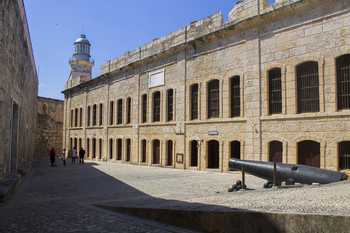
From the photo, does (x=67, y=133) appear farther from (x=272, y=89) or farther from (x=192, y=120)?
(x=272, y=89)

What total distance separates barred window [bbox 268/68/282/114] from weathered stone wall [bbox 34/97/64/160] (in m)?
28.8

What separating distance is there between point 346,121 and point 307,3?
543 cm

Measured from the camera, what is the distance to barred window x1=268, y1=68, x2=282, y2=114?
17109 millimetres

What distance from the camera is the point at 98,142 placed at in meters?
33.7

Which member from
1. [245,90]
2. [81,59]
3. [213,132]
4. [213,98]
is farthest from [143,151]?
[81,59]

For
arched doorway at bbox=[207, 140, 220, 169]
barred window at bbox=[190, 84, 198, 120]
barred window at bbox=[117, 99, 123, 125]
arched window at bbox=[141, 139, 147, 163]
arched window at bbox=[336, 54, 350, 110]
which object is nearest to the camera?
arched window at bbox=[336, 54, 350, 110]

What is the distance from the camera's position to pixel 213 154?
20828 mm

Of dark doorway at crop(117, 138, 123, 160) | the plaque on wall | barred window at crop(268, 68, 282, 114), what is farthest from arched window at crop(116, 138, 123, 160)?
barred window at crop(268, 68, 282, 114)

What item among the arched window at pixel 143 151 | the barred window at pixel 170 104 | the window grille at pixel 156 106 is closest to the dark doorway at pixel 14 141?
the barred window at pixel 170 104

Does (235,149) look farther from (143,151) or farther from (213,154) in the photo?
(143,151)

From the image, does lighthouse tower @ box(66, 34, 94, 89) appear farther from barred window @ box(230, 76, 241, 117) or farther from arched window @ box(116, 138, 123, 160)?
barred window @ box(230, 76, 241, 117)

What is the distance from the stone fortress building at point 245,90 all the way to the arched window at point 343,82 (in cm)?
4

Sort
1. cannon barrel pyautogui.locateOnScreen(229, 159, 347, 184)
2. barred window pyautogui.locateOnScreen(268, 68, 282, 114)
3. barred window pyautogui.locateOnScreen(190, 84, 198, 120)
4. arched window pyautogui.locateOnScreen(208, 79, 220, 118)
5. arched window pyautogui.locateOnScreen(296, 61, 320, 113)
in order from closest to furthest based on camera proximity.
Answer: cannon barrel pyautogui.locateOnScreen(229, 159, 347, 184), arched window pyautogui.locateOnScreen(296, 61, 320, 113), barred window pyautogui.locateOnScreen(268, 68, 282, 114), arched window pyautogui.locateOnScreen(208, 79, 220, 118), barred window pyautogui.locateOnScreen(190, 84, 198, 120)

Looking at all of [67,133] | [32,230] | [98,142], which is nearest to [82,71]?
[67,133]
